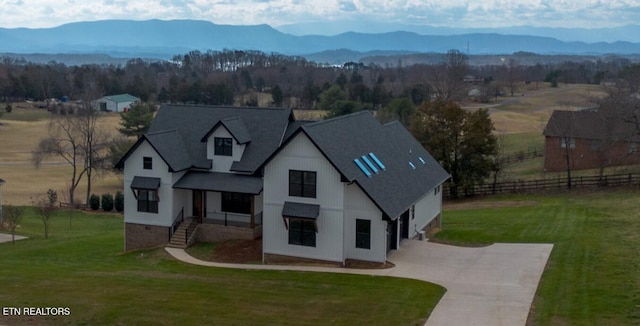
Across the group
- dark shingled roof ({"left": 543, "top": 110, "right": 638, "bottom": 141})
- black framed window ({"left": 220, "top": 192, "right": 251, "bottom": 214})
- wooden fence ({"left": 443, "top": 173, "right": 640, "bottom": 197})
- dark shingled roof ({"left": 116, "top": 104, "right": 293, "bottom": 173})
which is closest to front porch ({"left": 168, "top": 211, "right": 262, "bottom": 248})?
black framed window ({"left": 220, "top": 192, "right": 251, "bottom": 214})

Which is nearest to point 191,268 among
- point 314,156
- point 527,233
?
point 314,156

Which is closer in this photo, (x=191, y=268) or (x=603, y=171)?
(x=191, y=268)

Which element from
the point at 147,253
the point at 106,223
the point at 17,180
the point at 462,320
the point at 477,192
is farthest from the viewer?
Answer: the point at 17,180

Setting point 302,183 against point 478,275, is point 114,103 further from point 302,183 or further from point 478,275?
point 478,275

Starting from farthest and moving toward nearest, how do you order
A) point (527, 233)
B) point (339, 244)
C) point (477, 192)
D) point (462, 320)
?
point (477, 192) < point (527, 233) < point (339, 244) < point (462, 320)

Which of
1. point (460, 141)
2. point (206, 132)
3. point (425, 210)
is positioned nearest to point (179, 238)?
point (206, 132)

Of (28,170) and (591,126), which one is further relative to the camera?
(28,170)

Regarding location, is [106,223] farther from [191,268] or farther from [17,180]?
[17,180]
